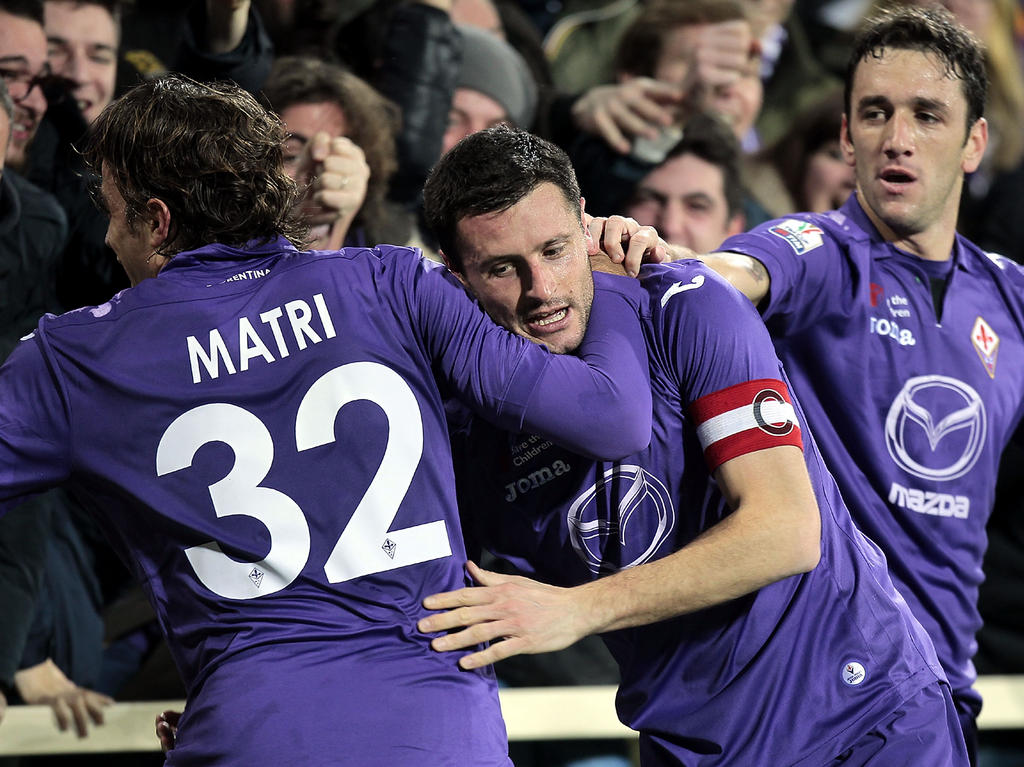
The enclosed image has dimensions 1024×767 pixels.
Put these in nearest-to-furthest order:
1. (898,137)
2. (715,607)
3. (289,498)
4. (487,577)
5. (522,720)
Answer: (289,498)
(487,577)
(715,607)
(898,137)
(522,720)

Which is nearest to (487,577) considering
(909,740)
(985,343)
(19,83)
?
(909,740)

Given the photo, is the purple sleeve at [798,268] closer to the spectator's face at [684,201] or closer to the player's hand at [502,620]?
the player's hand at [502,620]

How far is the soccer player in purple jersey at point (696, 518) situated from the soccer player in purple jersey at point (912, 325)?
1.93ft

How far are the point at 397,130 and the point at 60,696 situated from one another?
2.17 meters

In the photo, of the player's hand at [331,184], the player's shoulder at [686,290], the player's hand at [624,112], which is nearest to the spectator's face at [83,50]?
the player's hand at [331,184]

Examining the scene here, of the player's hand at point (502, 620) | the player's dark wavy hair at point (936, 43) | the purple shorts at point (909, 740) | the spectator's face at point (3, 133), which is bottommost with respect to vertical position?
the purple shorts at point (909, 740)

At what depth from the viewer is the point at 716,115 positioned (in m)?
4.77

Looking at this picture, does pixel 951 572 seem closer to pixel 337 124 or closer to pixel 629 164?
pixel 629 164

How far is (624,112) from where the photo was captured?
4.41 metres

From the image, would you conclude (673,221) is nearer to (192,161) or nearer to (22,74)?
(22,74)

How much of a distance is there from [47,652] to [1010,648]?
387cm

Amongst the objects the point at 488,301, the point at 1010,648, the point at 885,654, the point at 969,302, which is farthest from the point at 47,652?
the point at 1010,648

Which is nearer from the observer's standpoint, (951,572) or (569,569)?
(569,569)

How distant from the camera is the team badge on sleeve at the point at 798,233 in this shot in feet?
9.60
